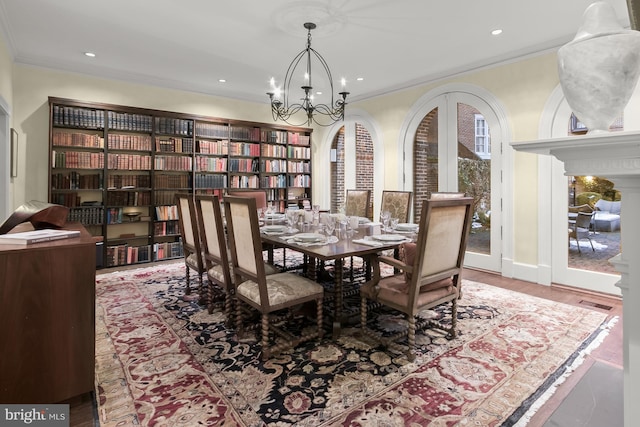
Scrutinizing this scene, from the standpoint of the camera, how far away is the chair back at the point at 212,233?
251 centimetres

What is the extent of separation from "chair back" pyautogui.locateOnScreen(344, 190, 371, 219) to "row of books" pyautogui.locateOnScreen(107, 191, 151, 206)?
3.08 metres

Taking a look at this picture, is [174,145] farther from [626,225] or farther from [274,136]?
[626,225]

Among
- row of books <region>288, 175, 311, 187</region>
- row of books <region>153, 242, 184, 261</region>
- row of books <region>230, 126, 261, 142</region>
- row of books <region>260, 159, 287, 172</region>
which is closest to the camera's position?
row of books <region>153, 242, 184, 261</region>

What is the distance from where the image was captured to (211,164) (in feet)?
18.7

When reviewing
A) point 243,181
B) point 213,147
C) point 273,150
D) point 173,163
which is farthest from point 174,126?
point 273,150

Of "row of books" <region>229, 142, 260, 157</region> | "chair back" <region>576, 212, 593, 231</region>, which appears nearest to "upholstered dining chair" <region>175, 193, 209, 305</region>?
"row of books" <region>229, 142, 260, 157</region>

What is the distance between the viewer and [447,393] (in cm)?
185

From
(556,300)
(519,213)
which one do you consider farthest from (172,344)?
(519,213)

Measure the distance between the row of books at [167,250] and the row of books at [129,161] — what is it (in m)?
1.21

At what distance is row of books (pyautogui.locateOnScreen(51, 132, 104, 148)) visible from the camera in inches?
175

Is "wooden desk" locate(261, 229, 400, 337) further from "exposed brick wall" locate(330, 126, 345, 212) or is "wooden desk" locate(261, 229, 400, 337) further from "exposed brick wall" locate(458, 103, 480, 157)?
"exposed brick wall" locate(330, 126, 345, 212)

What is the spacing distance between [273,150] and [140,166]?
2.32 m

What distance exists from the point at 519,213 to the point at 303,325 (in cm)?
319

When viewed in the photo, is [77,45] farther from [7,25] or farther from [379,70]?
[379,70]
